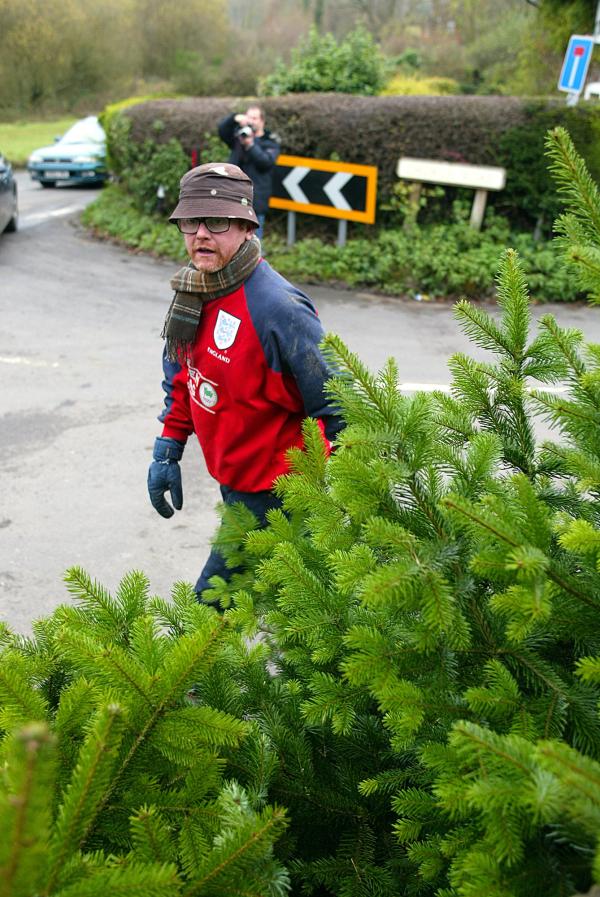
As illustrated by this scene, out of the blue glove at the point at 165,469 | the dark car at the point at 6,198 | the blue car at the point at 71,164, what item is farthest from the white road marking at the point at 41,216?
the blue glove at the point at 165,469

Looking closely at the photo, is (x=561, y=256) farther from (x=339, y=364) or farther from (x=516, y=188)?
(x=516, y=188)

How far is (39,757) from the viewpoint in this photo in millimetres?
804

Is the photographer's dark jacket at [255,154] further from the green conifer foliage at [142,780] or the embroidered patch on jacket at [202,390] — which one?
the green conifer foliage at [142,780]

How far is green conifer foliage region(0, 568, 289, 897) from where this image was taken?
104 centimetres

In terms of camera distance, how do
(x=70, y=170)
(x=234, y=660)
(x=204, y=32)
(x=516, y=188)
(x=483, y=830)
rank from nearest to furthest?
(x=483, y=830)
(x=234, y=660)
(x=516, y=188)
(x=70, y=170)
(x=204, y=32)

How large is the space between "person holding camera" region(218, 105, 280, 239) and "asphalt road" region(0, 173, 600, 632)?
4.79ft

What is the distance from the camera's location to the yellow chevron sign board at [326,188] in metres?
10.6

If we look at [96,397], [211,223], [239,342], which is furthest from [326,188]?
[239,342]

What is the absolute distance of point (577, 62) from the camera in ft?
32.5

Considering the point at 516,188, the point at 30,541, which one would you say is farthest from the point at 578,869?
the point at 516,188

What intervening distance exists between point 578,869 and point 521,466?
88cm

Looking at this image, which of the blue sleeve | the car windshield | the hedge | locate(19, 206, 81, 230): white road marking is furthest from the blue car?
the blue sleeve

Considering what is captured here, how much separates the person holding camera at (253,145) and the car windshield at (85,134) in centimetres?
929

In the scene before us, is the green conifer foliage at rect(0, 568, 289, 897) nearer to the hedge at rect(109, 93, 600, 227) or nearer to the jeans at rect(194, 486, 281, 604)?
the jeans at rect(194, 486, 281, 604)
